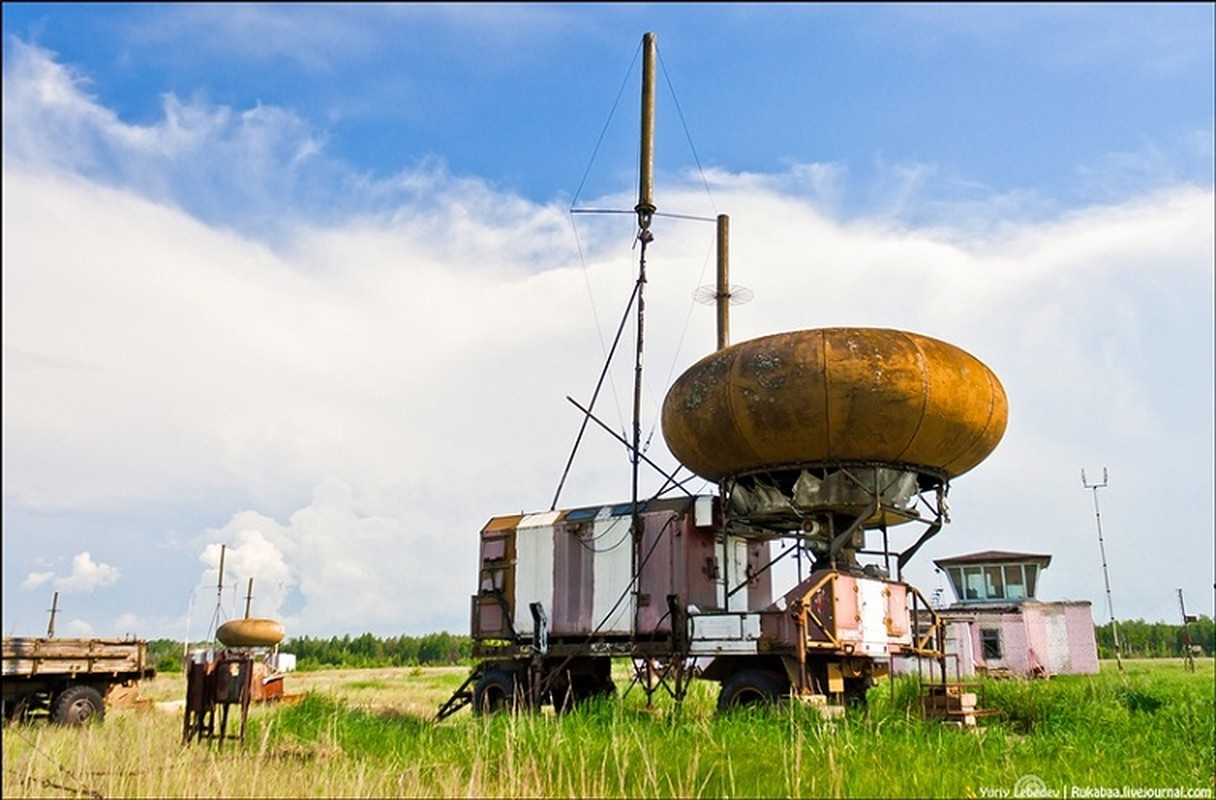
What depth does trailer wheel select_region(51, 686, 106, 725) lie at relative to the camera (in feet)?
54.0

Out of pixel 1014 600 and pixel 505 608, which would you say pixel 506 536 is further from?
pixel 1014 600

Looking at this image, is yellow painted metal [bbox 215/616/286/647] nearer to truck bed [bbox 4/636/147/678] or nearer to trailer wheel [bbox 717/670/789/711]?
truck bed [bbox 4/636/147/678]

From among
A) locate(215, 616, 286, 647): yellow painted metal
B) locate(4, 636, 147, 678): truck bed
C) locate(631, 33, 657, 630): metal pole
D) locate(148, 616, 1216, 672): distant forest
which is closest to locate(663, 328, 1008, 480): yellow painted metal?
locate(631, 33, 657, 630): metal pole

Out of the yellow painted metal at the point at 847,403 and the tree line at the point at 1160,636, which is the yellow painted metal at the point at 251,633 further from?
the tree line at the point at 1160,636

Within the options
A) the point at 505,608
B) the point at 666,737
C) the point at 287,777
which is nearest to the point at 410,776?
the point at 287,777

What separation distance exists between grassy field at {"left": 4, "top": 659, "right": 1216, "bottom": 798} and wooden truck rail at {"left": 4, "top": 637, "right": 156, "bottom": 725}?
7.33 ft

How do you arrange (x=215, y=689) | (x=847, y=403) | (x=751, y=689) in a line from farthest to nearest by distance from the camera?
(x=847, y=403)
(x=751, y=689)
(x=215, y=689)

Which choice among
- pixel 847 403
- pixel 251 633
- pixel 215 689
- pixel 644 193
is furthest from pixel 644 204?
pixel 251 633

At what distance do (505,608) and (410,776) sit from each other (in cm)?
1195

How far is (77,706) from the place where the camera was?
16703mm

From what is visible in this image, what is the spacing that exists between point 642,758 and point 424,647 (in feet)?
294

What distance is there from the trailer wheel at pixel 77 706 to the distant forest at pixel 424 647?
53.1m

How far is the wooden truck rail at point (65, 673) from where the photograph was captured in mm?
16234

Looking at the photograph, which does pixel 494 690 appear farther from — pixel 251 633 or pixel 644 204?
pixel 251 633
